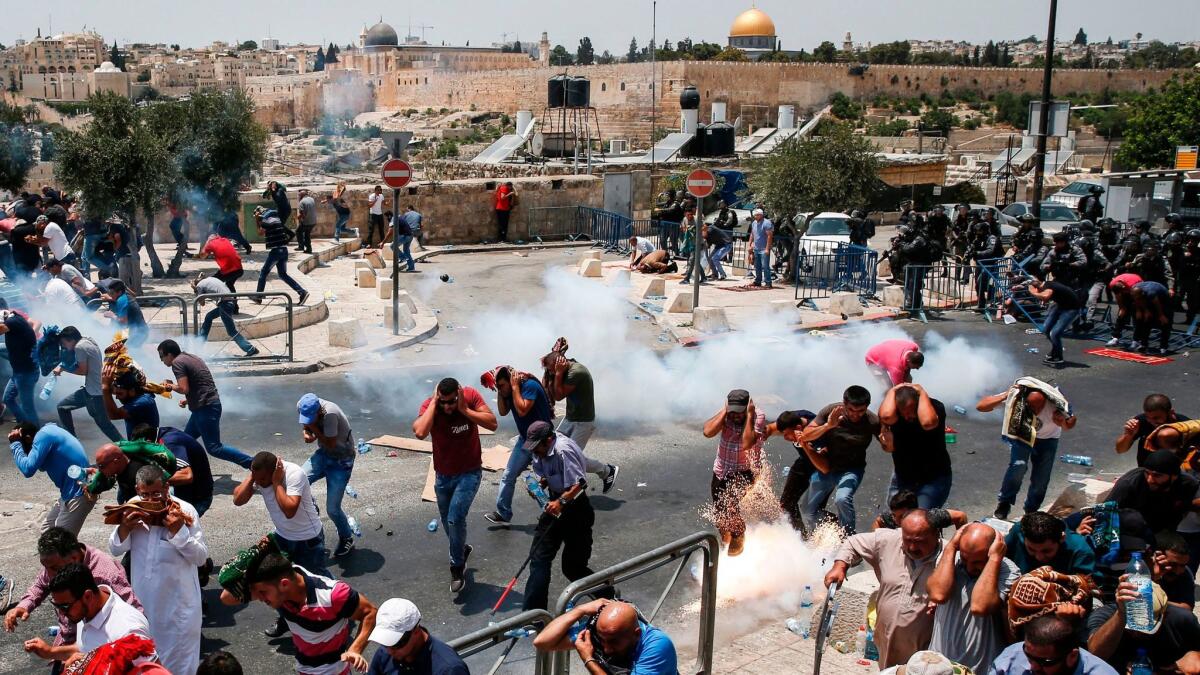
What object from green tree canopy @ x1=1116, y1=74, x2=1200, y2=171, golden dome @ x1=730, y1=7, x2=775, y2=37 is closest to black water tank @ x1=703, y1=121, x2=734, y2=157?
green tree canopy @ x1=1116, y1=74, x2=1200, y2=171

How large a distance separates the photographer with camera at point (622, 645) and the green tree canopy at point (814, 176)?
18619 millimetres

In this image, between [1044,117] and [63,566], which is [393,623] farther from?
[1044,117]

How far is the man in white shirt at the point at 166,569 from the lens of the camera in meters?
5.20

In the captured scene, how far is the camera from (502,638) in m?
4.65

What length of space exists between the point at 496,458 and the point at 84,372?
→ 3.39 m

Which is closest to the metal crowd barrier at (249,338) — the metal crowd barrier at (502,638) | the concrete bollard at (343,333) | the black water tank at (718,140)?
the concrete bollard at (343,333)

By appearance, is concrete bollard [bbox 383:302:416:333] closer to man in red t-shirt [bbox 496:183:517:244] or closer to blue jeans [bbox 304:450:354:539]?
blue jeans [bbox 304:450:354:539]

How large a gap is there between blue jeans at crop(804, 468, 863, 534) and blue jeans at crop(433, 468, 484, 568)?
2231mm

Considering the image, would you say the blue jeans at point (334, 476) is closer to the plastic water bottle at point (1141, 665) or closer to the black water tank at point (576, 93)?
the plastic water bottle at point (1141, 665)

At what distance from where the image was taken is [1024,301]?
15539mm

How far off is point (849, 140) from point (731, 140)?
11985mm

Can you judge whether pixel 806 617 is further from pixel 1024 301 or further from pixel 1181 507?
pixel 1024 301

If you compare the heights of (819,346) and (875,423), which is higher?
(875,423)

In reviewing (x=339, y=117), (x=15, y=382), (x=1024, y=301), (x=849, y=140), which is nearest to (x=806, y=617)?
(x=15, y=382)
